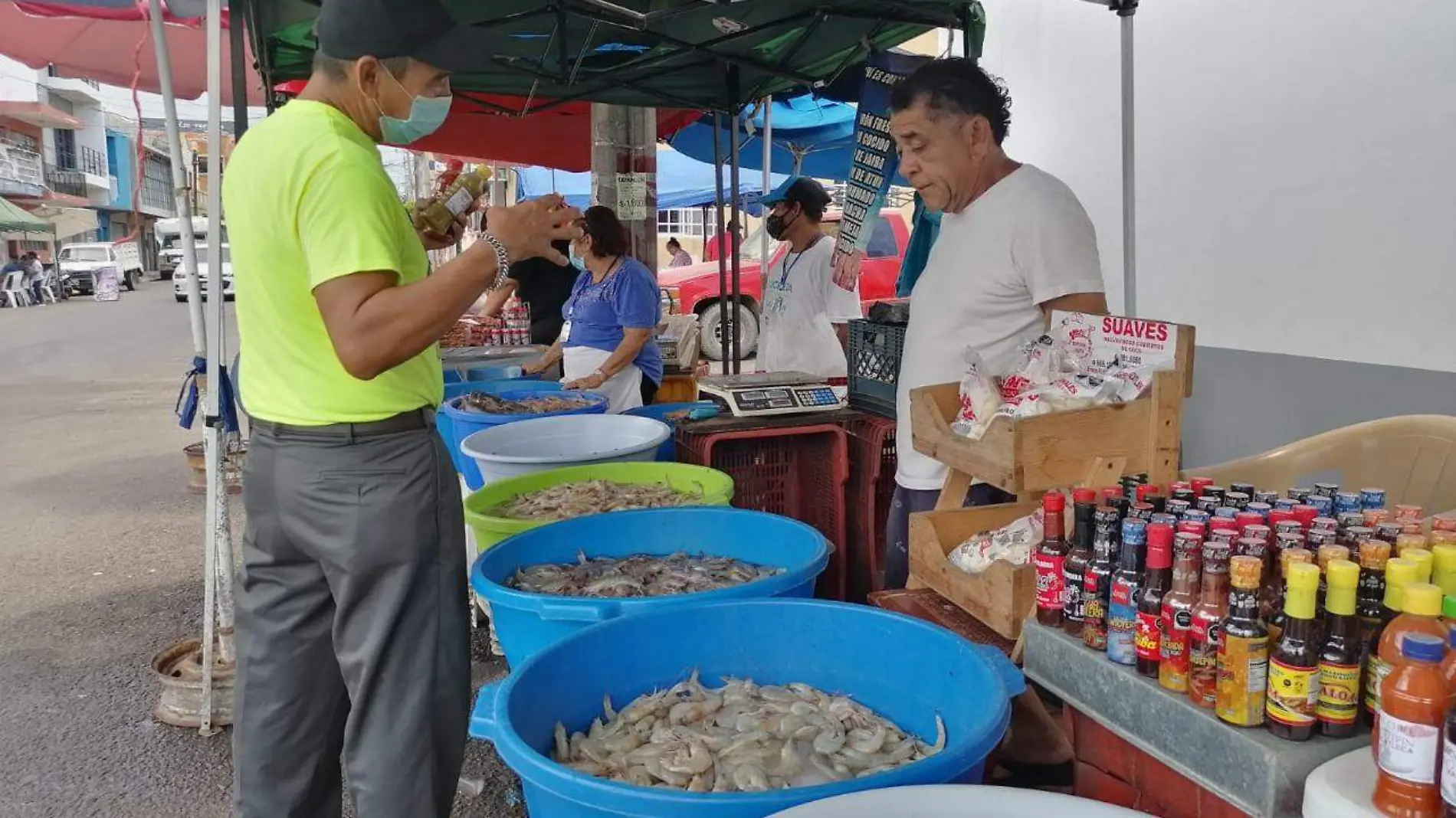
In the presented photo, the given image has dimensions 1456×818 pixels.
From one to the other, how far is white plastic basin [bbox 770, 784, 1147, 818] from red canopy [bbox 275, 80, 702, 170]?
7113 mm

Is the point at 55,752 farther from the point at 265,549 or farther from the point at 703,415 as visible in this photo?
the point at 703,415

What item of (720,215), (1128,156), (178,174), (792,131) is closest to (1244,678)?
(1128,156)

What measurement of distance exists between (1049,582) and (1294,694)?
48 centimetres

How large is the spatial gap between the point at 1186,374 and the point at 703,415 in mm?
2277

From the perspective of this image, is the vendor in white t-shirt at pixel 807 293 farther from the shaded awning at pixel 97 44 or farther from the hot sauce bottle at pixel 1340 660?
the hot sauce bottle at pixel 1340 660

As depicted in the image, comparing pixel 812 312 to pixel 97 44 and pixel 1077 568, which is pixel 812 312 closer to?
pixel 1077 568

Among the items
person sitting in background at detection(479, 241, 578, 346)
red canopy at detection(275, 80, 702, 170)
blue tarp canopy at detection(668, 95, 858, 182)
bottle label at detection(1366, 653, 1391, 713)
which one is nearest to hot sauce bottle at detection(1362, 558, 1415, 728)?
bottle label at detection(1366, 653, 1391, 713)

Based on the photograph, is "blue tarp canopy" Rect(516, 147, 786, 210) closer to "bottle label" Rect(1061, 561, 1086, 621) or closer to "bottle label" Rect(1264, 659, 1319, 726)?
"bottle label" Rect(1061, 561, 1086, 621)

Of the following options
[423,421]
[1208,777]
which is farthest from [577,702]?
[1208,777]

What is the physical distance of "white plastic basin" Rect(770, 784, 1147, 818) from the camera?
121 centimetres

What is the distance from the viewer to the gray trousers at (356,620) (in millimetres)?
2012

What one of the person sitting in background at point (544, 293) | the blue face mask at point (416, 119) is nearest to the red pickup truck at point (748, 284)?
the person sitting in background at point (544, 293)

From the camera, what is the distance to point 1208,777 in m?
A: 1.32

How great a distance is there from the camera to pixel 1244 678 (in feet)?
4.18
